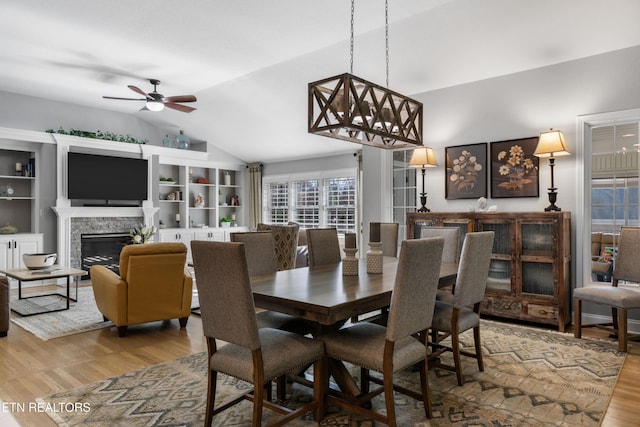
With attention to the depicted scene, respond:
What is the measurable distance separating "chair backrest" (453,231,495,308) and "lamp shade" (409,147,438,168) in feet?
7.70

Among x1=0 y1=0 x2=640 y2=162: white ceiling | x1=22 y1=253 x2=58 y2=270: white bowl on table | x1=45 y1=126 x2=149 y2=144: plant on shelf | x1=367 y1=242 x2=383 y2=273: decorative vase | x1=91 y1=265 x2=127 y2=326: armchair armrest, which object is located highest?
x1=0 y1=0 x2=640 y2=162: white ceiling

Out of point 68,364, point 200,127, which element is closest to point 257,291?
point 68,364

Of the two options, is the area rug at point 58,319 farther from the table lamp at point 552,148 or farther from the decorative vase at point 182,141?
the table lamp at point 552,148

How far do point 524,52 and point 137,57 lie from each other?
15.1 ft

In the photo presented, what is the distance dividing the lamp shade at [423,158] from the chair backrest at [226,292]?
3.71m

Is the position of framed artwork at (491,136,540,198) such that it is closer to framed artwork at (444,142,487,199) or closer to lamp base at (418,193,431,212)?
framed artwork at (444,142,487,199)

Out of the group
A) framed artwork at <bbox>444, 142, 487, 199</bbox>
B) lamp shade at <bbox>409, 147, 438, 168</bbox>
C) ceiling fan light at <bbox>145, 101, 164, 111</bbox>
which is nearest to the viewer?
framed artwork at <bbox>444, 142, 487, 199</bbox>

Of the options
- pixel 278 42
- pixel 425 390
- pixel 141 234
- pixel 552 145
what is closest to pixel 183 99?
pixel 278 42

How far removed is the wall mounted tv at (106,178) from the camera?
684 cm

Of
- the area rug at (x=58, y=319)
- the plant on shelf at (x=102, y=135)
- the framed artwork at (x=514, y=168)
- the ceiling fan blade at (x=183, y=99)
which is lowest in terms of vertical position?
the area rug at (x=58, y=319)

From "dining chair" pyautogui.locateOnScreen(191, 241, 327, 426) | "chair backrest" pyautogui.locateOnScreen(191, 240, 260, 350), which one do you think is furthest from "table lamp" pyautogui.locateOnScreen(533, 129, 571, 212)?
"chair backrest" pyautogui.locateOnScreen(191, 240, 260, 350)

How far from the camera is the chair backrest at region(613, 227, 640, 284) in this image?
392 centimetres

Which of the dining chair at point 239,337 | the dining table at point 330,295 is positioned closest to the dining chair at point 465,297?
the dining table at point 330,295

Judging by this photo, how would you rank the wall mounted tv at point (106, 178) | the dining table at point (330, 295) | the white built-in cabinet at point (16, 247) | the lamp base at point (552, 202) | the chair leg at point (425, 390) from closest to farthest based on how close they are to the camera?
the dining table at point (330, 295) < the chair leg at point (425, 390) < the lamp base at point (552, 202) < the white built-in cabinet at point (16, 247) < the wall mounted tv at point (106, 178)
